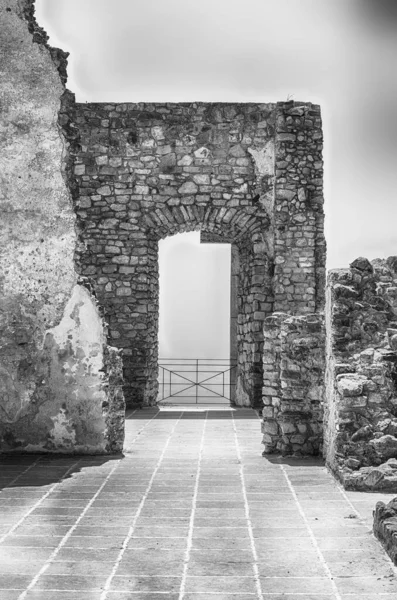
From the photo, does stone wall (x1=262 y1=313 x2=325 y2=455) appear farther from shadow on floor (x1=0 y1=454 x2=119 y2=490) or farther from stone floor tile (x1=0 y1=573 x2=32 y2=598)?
stone floor tile (x1=0 y1=573 x2=32 y2=598)

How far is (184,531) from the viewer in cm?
498

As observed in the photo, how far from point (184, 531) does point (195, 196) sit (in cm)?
772

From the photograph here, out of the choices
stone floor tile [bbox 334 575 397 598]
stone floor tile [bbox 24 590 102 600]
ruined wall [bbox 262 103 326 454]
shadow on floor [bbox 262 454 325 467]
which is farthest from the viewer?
ruined wall [bbox 262 103 326 454]

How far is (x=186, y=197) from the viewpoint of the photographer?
12.2 meters

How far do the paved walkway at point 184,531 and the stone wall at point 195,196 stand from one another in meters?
4.51

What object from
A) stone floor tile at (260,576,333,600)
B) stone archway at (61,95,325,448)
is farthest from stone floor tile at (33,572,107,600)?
stone archway at (61,95,325,448)

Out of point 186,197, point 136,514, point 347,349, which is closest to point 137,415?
point 186,197

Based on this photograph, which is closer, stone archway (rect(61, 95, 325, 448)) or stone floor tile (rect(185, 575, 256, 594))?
stone floor tile (rect(185, 575, 256, 594))

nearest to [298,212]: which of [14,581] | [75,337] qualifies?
[75,337]

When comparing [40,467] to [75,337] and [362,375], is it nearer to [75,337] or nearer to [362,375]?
[75,337]

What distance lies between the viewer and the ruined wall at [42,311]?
765 centimetres

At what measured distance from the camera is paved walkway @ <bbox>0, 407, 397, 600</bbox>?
3.95 metres

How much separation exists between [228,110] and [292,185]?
4.65 feet

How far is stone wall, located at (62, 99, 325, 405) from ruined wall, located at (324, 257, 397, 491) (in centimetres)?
475
